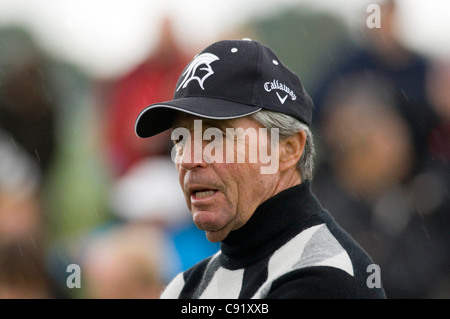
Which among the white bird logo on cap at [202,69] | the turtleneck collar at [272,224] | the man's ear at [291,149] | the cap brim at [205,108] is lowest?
the turtleneck collar at [272,224]

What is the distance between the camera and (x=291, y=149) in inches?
119

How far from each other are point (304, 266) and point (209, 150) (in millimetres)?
621

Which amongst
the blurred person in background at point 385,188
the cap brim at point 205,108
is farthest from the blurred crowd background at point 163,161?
the cap brim at point 205,108

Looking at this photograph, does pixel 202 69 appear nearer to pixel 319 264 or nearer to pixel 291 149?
pixel 291 149

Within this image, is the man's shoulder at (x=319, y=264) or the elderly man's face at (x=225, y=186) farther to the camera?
the elderly man's face at (x=225, y=186)

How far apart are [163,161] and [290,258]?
278cm

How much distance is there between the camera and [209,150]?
2.96m

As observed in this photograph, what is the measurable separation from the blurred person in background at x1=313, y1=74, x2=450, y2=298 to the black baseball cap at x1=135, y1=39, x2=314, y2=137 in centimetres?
203

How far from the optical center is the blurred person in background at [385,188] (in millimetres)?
4809

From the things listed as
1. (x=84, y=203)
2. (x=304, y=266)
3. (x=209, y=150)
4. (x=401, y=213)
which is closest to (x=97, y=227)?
(x=84, y=203)

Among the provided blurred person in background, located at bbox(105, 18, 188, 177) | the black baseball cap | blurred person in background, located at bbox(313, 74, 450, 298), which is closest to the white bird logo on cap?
the black baseball cap

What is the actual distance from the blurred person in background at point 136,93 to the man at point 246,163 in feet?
8.23

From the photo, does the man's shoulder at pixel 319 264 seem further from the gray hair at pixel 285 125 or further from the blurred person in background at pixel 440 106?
the blurred person in background at pixel 440 106
